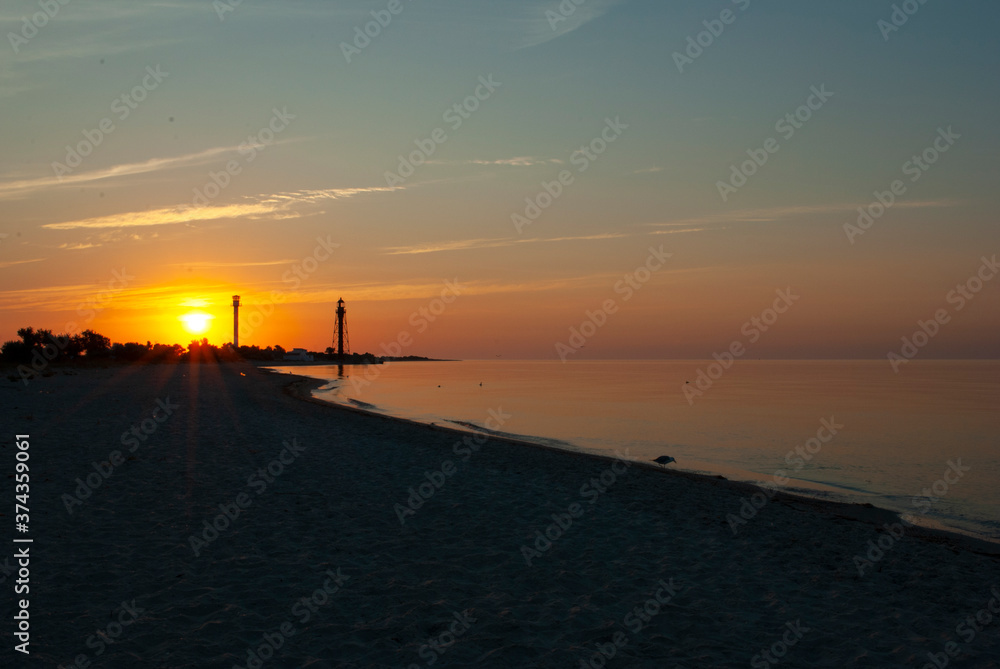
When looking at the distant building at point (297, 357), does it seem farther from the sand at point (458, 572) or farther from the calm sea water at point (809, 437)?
the sand at point (458, 572)

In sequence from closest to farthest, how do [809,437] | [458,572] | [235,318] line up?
[458,572], [809,437], [235,318]

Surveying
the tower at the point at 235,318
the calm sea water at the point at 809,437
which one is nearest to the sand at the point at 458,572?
the calm sea water at the point at 809,437

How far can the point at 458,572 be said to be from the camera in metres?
9.09

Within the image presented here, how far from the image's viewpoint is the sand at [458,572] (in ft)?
22.3

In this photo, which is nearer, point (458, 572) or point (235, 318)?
point (458, 572)

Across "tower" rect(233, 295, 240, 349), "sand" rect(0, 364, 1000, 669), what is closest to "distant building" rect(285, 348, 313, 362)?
"tower" rect(233, 295, 240, 349)

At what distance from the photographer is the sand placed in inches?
268

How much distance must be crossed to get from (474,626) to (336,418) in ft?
77.4

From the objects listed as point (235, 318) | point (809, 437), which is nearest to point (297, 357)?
point (235, 318)

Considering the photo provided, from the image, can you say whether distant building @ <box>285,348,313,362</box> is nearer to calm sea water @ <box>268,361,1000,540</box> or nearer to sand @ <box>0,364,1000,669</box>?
calm sea water @ <box>268,361,1000,540</box>

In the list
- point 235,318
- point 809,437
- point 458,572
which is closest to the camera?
point 458,572

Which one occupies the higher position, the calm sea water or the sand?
the sand

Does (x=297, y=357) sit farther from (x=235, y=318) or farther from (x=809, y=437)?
(x=809, y=437)

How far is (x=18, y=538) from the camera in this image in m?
9.43
